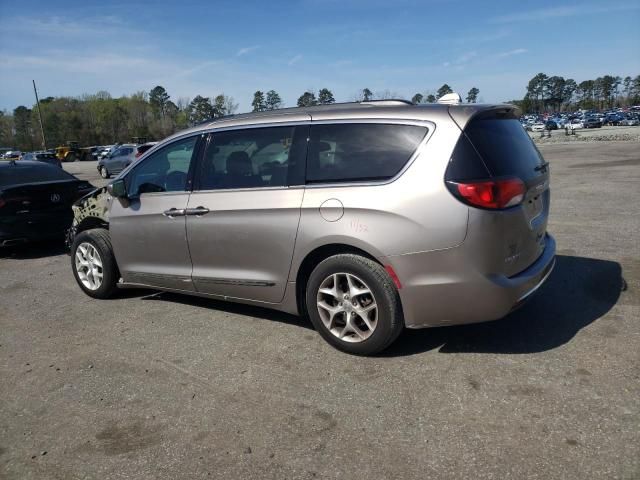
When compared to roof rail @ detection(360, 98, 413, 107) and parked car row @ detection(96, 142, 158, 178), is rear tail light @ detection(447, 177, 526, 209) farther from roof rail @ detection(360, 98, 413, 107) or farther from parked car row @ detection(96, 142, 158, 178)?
parked car row @ detection(96, 142, 158, 178)

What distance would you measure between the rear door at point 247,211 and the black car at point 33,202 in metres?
4.51

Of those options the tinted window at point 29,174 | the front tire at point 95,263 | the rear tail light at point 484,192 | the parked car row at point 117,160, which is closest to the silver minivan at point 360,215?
the rear tail light at point 484,192

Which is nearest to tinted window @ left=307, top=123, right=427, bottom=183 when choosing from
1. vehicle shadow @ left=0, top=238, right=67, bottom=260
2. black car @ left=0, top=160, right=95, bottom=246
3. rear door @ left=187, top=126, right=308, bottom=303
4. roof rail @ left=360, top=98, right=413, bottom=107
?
rear door @ left=187, top=126, right=308, bottom=303

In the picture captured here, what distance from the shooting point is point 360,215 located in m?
3.67

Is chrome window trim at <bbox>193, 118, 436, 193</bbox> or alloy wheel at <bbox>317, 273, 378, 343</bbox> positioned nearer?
chrome window trim at <bbox>193, 118, 436, 193</bbox>

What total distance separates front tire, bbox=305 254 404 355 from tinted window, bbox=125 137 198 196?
169cm

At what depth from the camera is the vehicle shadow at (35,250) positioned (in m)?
8.31

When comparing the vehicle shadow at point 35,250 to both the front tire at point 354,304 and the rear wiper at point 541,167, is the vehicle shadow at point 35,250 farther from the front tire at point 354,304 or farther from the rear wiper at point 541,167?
the rear wiper at point 541,167

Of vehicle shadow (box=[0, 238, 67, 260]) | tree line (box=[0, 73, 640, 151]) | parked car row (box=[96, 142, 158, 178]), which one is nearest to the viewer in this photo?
vehicle shadow (box=[0, 238, 67, 260])

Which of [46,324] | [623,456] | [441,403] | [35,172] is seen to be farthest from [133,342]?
[35,172]

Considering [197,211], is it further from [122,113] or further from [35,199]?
[122,113]

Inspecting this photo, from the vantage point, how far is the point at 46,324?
503cm

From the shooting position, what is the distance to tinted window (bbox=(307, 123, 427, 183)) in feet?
11.9

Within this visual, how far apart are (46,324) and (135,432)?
250 centimetres
